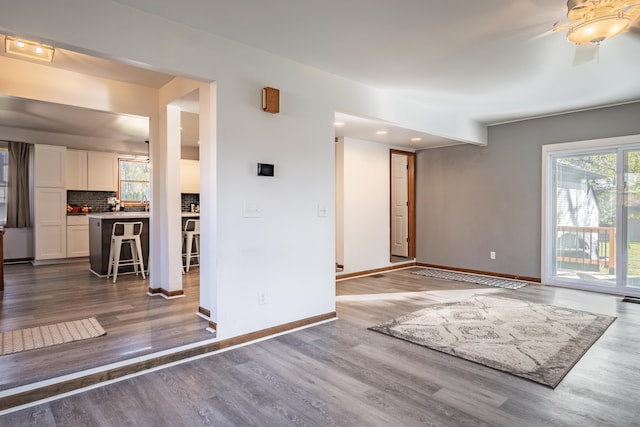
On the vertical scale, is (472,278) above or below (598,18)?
below

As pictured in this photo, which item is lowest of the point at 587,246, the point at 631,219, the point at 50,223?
the point at 587,246

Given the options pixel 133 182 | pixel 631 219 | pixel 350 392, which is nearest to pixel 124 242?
pixel 133 182

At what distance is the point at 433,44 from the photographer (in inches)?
123

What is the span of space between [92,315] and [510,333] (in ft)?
13.3

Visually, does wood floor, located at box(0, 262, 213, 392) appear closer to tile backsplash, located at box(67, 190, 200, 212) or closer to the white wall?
the white wall

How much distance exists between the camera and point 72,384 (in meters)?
2.38

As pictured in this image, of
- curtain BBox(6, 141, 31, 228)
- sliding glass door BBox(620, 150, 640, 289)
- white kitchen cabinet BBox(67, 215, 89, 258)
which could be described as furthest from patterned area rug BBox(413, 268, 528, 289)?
curtain BBox(6, 141, 31, 228)

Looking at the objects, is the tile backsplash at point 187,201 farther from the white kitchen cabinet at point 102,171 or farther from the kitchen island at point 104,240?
the kitchen island at point 104,240

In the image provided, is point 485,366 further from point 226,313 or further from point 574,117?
point 574,117

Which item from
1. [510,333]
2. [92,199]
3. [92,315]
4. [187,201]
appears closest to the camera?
[510,333]

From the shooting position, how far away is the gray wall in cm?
548

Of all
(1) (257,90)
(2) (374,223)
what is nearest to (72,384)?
(1) (257,90)

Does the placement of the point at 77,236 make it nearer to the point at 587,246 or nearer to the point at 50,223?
the point at 50,223

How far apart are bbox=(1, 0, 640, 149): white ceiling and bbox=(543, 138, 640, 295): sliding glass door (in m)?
0.96
